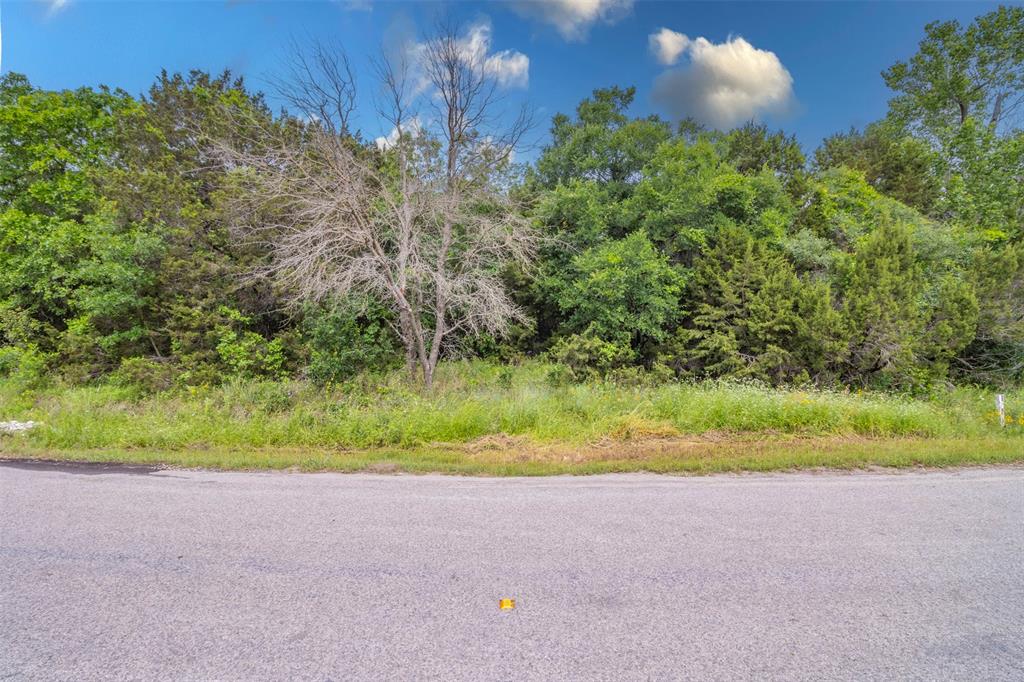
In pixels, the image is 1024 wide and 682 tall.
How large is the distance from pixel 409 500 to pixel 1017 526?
6.16 metres

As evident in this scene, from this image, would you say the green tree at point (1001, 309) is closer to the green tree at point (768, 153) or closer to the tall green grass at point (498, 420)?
the tall green grass at point (498, 420)

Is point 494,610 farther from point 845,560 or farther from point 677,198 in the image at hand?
point 677,198

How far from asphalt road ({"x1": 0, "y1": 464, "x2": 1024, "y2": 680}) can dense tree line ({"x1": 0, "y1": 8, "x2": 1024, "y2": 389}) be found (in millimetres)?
9638

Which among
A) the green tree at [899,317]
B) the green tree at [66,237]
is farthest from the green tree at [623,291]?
the green tree at [66,237]

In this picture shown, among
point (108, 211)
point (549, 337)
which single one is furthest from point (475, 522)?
point (108, 211)

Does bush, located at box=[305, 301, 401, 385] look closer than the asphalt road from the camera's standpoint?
No

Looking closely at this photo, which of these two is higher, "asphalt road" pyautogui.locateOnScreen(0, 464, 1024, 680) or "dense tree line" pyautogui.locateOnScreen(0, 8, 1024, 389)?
"dense tree line" pyautogui.locateOnScreen(0, 8, 1024, 389)

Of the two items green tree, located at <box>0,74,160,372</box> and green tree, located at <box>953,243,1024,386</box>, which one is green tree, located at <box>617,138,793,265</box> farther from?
green tree, located at <box>0,74,160,372</box>

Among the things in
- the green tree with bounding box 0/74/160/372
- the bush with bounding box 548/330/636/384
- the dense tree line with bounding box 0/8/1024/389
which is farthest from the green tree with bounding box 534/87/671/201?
the green tree with bounding box 0/74/160/372

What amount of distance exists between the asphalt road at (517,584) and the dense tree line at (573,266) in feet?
31.6

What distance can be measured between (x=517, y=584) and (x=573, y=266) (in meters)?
13.4

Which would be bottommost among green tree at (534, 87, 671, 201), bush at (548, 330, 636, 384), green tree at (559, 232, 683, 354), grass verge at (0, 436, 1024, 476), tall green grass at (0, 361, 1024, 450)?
grass verge at (0, 436, 1024, 476)

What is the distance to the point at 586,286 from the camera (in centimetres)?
1484

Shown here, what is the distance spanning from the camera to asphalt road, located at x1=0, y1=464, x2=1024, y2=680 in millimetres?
2467
